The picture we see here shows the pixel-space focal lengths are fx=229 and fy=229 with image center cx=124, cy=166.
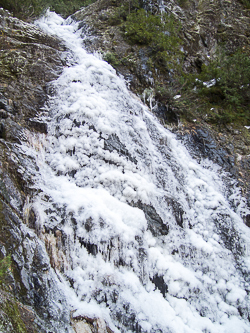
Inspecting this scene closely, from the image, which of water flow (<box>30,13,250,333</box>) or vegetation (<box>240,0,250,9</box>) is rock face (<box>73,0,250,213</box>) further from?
water flow (<box>30,13,250,333</box>)

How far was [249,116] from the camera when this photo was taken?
909 cm

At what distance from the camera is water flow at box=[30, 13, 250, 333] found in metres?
4.30

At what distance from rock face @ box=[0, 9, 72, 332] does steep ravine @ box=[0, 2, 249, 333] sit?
2 cm

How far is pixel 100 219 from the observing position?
191 inches

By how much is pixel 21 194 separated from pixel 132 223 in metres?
2.41

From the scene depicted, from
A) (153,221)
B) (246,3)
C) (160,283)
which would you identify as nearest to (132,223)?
(153,221)

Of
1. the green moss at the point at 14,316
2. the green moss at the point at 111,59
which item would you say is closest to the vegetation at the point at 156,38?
the green moss at the point at 111,59

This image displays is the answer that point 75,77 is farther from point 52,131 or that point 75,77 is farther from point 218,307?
point 218,307

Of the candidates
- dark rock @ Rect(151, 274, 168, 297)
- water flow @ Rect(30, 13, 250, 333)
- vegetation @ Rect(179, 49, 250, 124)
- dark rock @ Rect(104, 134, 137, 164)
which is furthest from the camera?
vegetation @ Rect(179, 49, 250, 124)

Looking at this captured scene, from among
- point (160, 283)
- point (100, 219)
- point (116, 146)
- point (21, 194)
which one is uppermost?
point (116, 146)

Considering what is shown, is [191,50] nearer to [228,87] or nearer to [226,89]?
[228,87]

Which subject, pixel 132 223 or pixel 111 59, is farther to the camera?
pixel 111 59

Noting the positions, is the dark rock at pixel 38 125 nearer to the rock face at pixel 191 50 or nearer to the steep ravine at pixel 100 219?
the steep ravine at pixel 100 219

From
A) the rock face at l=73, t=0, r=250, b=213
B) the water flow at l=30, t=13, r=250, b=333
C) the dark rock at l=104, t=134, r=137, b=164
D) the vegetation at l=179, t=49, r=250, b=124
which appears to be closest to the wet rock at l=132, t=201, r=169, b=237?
the water flow at l=30, t=13, r=250, b=333
